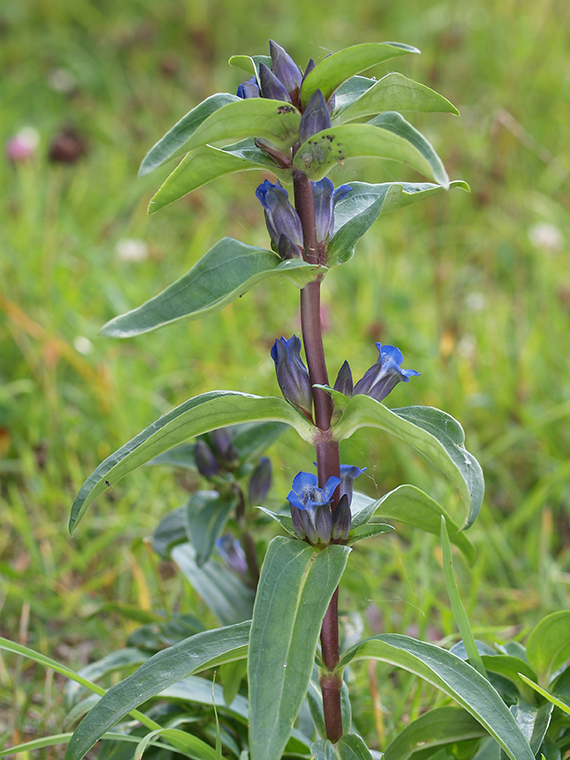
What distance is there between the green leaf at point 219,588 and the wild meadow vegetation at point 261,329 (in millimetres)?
82

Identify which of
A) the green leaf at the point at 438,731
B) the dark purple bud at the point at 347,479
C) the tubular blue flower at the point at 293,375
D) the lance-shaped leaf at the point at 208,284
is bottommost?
the green leaf at the point at 438,731

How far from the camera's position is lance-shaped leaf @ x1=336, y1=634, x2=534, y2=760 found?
0.85m

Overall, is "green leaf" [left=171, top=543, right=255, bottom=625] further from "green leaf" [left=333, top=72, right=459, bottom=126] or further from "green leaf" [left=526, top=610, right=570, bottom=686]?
"green leaf" [left=333, top=72, right=459, bottom=126]

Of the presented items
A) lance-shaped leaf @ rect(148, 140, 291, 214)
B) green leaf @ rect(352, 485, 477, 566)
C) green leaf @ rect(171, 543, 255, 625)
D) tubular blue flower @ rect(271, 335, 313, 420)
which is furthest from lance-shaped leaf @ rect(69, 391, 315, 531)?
green leaf @ rect(171, 543, 255, 625)

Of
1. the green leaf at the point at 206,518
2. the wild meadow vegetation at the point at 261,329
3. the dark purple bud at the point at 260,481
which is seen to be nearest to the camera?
the green leaf at the point at 206,518

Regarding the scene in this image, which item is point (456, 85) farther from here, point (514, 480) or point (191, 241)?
point (514, 480)

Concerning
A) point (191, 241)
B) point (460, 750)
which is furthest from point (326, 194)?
point (191, 241)


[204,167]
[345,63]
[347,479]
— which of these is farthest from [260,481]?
[345,63]

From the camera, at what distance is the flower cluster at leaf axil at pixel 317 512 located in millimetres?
931

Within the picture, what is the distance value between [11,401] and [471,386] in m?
1.51

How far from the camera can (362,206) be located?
1041 mm

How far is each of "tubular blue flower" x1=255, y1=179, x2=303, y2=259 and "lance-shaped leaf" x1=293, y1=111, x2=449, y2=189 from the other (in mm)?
45

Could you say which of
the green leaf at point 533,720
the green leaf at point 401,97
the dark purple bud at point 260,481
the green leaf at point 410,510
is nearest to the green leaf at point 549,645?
the green leaf at point 533,720

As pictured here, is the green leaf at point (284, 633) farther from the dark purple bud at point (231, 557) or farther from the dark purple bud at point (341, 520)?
the dark purple bud at point (231, 557)
